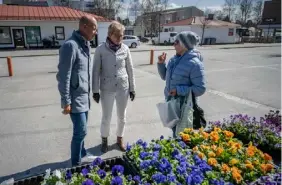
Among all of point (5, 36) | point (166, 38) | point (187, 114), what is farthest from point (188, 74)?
point (166, 38)

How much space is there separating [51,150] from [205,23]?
36646 millimetres

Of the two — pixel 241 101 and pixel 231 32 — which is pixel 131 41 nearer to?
pixel 231 32

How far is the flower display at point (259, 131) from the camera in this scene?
2877 mm

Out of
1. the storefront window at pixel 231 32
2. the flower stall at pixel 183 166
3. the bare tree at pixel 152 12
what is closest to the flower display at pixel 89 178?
the flower stall at pixel 183 166

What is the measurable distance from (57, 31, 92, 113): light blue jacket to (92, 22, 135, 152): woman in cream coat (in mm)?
364

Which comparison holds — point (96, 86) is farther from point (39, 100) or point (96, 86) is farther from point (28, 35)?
point (28, 35)

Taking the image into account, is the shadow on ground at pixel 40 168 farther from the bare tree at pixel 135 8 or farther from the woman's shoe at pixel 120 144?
the bare tree at pixel 135 8

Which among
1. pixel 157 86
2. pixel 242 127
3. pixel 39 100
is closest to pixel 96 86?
pixel 242 127

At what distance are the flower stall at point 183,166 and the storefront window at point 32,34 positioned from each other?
86.7 feet

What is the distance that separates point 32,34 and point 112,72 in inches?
1004

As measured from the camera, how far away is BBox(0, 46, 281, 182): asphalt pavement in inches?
144

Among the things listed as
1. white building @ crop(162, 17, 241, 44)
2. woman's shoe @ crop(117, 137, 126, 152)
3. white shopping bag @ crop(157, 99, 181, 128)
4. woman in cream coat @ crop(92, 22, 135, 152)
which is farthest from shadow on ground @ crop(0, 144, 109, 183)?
white building @ crop(162, 17, 241, 44)

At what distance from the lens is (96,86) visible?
10.9 ft

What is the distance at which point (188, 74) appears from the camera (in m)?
2.94
